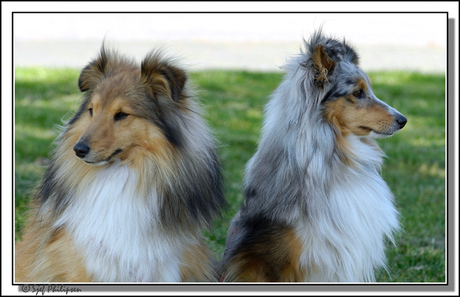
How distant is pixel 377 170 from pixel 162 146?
1.73 meters

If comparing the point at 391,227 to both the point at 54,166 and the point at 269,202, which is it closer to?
the point at 269,202

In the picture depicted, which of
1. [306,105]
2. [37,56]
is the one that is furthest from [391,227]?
[37,56]

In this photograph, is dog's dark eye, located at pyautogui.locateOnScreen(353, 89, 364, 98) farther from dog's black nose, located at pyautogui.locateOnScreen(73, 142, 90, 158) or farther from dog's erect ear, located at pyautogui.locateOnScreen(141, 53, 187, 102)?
dog's black nose, located at pyautogui.locateOnScreen(73, 142, 90, 158)

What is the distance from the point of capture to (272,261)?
3.89 meters

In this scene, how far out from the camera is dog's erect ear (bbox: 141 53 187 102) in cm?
371

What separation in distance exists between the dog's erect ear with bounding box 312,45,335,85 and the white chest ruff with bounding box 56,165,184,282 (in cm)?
146

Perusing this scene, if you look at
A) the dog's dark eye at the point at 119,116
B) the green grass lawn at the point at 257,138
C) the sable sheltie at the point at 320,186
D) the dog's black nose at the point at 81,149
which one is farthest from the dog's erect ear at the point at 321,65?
the dog's black nose at the point at 81,149

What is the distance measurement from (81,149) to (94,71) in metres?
0.74

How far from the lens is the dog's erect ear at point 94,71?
3.93 m

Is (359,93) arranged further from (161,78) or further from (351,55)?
(161,78)

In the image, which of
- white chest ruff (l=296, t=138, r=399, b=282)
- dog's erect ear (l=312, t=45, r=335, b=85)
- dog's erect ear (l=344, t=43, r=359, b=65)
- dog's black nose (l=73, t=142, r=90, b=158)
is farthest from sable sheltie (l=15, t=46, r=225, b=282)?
dog's erect ear (l=344, t=43, r=359, b=65)

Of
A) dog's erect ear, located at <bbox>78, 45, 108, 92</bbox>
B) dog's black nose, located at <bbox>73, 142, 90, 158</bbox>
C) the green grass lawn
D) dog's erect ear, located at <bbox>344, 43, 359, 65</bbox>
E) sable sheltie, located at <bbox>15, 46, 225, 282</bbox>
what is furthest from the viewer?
the green grass lawn

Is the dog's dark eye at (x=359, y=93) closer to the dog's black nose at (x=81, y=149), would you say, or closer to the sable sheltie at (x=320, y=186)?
the sable sheltie at (x=320, y=186)

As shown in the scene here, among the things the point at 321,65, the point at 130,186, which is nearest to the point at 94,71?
the point at 130,186
